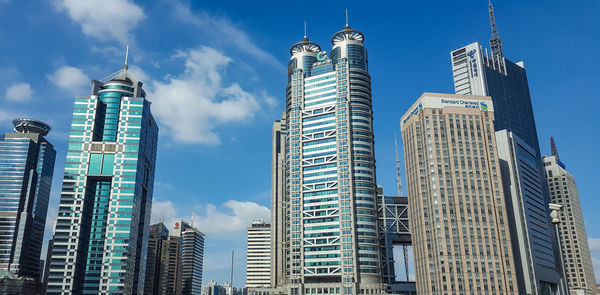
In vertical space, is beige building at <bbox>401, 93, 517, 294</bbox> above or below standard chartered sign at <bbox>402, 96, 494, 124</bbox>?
below

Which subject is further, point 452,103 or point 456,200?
point 452,103

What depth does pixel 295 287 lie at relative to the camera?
194 meters

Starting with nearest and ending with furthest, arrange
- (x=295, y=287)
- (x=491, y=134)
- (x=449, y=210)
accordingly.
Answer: (x=449, y=210) < (x=491, y=134) < (x=295, y=287)

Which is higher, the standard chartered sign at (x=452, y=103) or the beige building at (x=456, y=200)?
the standard chartered sign at (x=452, y=103)

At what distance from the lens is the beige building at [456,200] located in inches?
6412

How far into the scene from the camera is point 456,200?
561 feet

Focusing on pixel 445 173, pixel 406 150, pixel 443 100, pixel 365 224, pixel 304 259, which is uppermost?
pixel 443 100

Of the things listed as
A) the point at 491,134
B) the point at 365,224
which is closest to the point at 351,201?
the point at 365,224

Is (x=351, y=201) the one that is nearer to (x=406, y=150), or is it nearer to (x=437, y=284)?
(x=406, y=150)

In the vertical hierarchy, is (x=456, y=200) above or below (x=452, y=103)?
below

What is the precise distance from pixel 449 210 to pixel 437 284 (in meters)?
26.6

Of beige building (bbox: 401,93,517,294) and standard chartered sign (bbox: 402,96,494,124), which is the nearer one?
beige building (bbox: 401,93,517,294)

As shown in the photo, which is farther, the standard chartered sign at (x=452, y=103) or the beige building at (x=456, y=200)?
the standard chartered sign at (x=452, y=103)

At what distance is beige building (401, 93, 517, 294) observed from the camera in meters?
163
